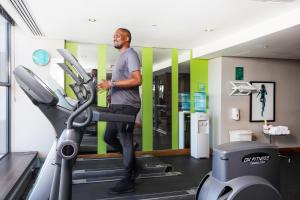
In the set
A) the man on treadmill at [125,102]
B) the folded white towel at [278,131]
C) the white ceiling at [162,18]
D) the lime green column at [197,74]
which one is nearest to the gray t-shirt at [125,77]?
the man on treadmill at [125,102]

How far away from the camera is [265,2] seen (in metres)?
2.44

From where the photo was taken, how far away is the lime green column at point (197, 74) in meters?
4.79

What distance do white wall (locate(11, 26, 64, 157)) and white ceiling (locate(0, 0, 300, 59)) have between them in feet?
0.98

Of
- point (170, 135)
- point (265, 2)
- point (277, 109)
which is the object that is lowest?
point (170, 135)

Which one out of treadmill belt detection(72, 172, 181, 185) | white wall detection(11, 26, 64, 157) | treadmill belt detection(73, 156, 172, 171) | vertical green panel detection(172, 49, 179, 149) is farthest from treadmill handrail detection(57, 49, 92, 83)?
vertical green panel detection(172, 49, 179, 149)

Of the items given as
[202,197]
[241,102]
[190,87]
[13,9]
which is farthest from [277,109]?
[13,9]

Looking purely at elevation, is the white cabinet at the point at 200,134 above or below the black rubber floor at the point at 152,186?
above

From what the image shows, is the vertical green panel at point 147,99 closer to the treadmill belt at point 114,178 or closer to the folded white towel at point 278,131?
the treadmill belt at point 114,178

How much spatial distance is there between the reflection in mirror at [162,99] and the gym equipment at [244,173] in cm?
319

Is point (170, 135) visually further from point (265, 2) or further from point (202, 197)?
point (202, 197)

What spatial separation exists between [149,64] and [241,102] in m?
1.91

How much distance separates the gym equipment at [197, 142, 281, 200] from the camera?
134 centimetres

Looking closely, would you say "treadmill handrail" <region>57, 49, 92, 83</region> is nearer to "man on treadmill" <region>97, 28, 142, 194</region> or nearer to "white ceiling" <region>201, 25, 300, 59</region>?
"man on treadmill" <region>97, 28, 142, 194</region>

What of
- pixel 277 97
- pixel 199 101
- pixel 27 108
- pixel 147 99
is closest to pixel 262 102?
pixel 277 97
